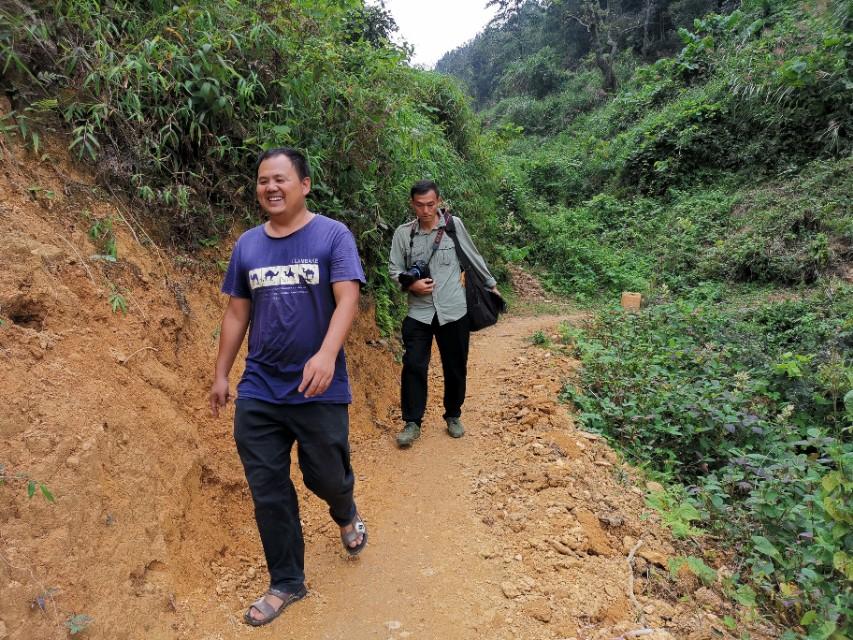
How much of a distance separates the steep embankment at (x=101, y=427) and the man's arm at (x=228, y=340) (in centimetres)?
48

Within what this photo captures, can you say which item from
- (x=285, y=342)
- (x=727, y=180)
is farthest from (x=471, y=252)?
(x=727, y=180)

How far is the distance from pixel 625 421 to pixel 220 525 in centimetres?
300

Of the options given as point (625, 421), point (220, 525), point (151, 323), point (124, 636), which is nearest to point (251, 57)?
point (151, 323)

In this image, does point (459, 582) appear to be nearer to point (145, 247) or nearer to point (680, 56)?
point (145, 247)

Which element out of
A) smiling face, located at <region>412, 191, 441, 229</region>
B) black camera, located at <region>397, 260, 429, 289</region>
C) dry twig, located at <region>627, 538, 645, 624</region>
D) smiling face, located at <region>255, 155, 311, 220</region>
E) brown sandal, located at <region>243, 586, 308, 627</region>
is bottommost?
dry twig, located at <region>627, 538, 645, 624</region>

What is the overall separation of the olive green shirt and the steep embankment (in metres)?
1.35

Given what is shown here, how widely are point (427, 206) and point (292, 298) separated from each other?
169 centimetres

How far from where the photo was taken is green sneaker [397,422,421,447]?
3.90 meters

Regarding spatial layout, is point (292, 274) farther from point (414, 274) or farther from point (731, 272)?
point (731, 272)

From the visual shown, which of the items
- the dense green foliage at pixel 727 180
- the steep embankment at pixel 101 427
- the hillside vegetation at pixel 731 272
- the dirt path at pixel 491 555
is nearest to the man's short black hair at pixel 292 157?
the steep embankment at pixel 101 427

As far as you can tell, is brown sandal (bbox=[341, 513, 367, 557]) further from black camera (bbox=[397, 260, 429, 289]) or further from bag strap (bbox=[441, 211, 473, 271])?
bag strap (bbox=[441, 211, 473, 271])

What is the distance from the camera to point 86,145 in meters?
2.95

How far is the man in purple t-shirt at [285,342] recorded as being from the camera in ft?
7.21

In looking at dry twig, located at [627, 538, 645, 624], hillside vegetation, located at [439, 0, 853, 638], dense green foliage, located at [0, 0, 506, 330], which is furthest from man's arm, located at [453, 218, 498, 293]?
dry twig, located at [627, 538, 645, 624]
